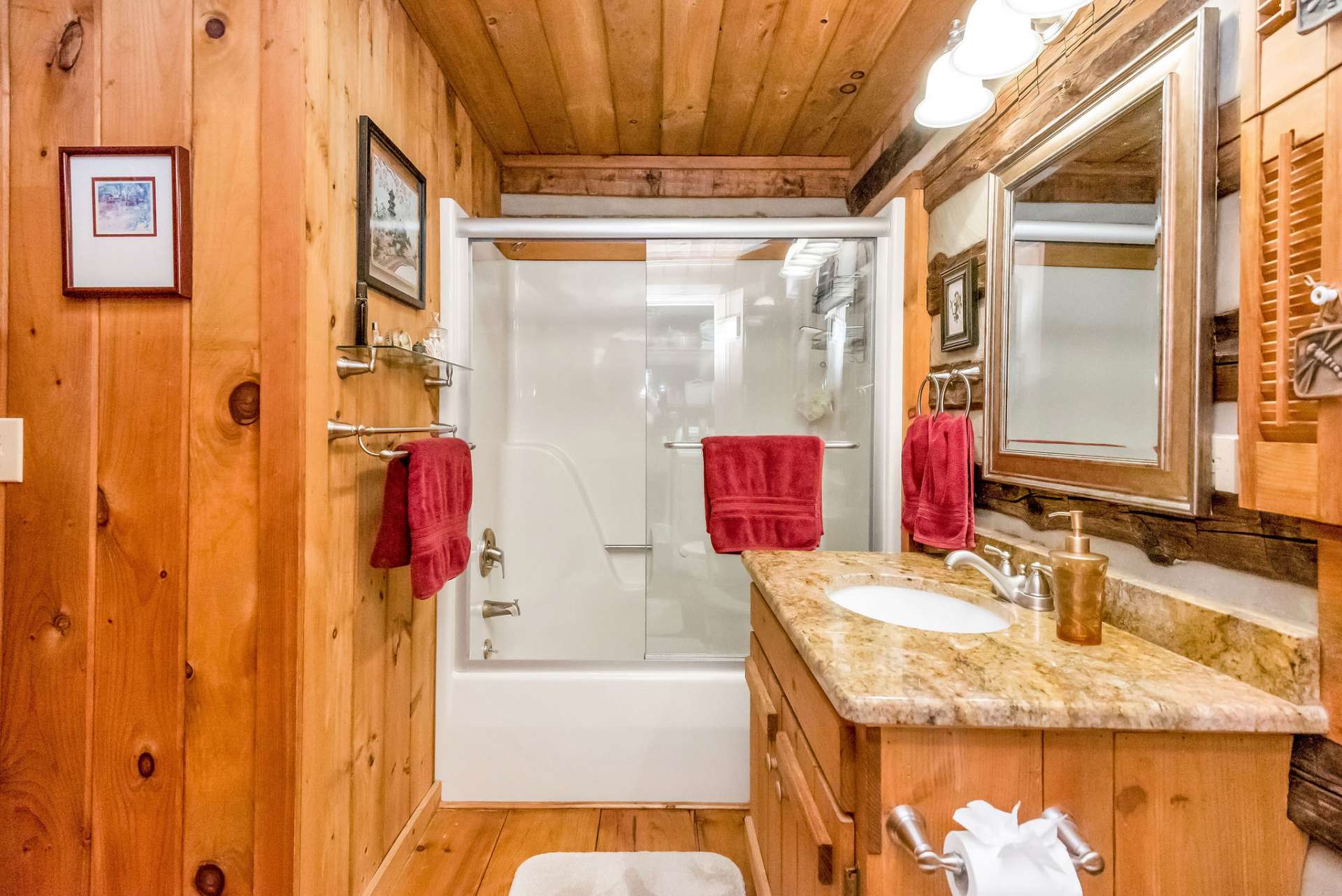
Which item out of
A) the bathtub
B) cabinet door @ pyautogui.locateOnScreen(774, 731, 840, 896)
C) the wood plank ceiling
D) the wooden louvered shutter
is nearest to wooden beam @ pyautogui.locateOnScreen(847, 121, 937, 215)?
the wood plank ceiling

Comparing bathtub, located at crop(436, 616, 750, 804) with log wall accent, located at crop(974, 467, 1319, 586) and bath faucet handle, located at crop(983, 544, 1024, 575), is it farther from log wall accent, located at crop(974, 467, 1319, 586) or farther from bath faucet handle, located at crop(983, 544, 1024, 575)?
log wall accent, located at crop(974, 467, 1319, 586)

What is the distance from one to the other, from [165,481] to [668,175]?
2018mm

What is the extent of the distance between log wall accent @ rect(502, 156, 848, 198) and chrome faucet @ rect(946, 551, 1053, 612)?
1.85 m

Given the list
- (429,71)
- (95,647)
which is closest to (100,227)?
(95,647)

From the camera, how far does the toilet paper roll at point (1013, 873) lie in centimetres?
59

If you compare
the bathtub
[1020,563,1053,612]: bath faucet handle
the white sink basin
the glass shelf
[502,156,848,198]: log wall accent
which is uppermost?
[502,156,848,198]: log wall accent

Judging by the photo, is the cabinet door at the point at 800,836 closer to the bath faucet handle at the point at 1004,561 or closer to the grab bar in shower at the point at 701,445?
the bath faucet handle at the point at 1004,561

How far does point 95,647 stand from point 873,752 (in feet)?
4.56

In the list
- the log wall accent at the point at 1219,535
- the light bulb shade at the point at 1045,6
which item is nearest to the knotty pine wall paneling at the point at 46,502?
the light bulb shade at the point at 1045,6

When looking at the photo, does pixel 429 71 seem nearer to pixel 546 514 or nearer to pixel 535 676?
pixel 546 514

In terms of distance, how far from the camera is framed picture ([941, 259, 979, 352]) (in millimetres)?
1440

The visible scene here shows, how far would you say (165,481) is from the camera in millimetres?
1089

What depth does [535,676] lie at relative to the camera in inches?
70.4

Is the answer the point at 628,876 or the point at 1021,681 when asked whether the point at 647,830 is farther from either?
the point at 1021,681
